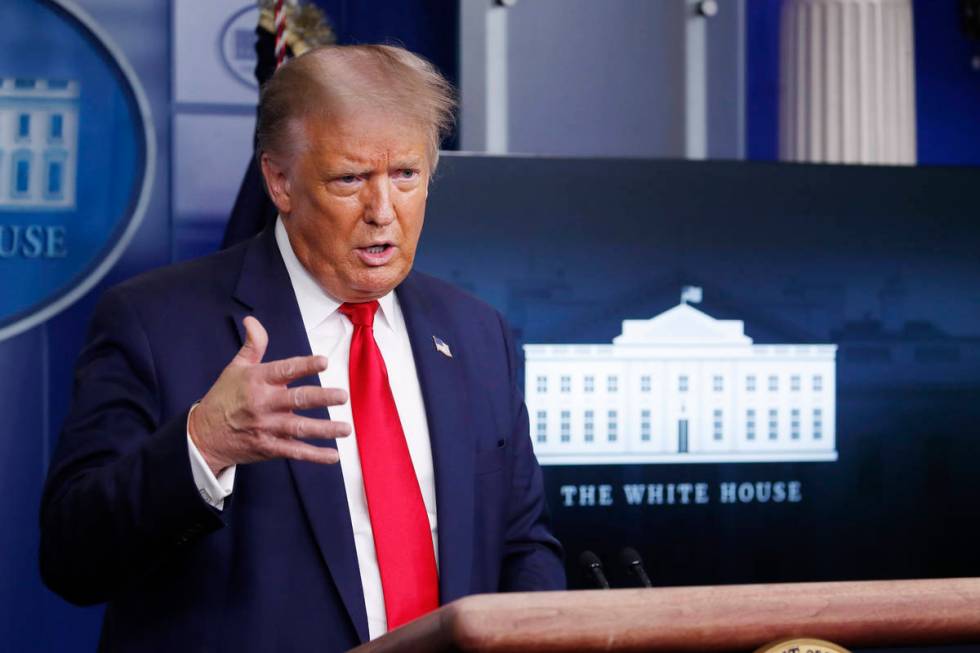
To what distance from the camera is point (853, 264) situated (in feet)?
9.21

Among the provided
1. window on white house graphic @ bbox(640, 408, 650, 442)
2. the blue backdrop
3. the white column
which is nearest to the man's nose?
the blue backdrop

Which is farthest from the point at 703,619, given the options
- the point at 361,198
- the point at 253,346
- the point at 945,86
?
the point at 945,86

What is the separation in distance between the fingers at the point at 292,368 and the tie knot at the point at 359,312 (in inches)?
15.8

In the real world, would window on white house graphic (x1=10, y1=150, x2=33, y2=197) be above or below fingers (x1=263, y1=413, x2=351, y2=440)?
above

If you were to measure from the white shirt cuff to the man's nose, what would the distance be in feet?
1.26

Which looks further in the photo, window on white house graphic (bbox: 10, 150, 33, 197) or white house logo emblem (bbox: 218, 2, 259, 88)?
white house logo emblem (bbox: 218, 2, 259, 88)

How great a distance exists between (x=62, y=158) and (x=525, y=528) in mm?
1688

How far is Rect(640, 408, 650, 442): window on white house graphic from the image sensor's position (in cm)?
270

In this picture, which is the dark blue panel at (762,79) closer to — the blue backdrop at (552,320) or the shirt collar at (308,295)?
the blue backdrop at (552,320)

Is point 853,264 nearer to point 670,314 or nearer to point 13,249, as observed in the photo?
point 670,314

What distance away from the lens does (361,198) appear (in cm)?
155

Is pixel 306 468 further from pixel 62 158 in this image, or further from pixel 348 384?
pixel 62 158

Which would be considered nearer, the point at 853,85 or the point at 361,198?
the point at 361,198

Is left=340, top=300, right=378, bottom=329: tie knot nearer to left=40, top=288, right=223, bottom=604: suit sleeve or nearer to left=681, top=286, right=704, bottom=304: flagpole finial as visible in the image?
left=40, top=288, right=223, bottom=604: suit sleeve
